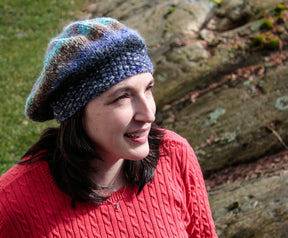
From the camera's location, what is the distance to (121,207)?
7.07ft

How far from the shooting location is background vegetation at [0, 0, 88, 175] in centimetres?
564

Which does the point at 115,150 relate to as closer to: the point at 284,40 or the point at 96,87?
the point at 96,87

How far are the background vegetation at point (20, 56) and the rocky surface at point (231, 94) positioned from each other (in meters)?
1.94

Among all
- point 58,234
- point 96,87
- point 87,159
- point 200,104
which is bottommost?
point 200,104

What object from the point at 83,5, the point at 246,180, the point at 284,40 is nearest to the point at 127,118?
the point at 246,180

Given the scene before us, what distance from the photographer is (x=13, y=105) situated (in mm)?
6617

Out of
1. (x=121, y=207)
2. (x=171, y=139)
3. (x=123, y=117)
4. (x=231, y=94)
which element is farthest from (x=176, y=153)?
(x=231, y=94)

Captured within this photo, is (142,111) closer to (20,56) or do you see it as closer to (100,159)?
(100,159)

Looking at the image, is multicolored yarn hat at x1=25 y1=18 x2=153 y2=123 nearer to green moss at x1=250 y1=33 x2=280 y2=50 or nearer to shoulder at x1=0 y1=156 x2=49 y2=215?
shoulder at x1=0 y1=156 x2=49 y2=215

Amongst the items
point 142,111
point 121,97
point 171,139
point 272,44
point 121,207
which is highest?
point 121,97

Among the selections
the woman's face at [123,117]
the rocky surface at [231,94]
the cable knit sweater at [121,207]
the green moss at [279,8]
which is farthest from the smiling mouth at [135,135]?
the green moss at [279,8]

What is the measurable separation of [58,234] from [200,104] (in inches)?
122

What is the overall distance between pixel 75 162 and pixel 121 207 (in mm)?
429

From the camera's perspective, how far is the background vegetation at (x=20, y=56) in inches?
222
